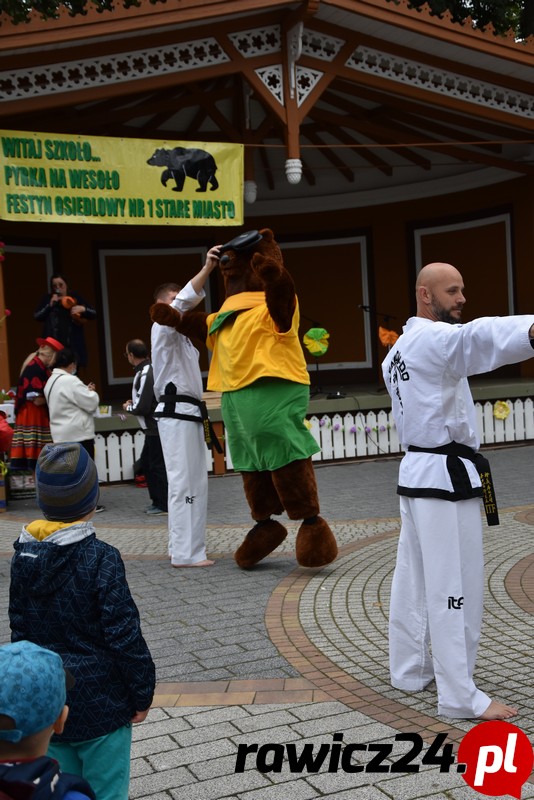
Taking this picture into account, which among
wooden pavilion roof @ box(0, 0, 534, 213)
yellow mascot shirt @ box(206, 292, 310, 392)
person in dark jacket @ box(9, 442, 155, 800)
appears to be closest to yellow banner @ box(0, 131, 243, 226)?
wooden pavilion roof @ box(0, 0, 534, 213)

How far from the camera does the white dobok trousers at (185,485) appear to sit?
6328 millimetres

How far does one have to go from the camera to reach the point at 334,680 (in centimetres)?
402

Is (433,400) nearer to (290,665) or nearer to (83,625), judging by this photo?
(290,665)

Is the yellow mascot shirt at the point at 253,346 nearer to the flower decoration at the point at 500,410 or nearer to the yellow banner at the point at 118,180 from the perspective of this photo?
the yellow banner at the point at 118,180

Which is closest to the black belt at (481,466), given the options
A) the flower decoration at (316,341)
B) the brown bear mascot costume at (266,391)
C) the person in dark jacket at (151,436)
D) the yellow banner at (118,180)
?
the brown bear mascot costume at (266,391)

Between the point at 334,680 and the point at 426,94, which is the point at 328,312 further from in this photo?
the point at 334,680

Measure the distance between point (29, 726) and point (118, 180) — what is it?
9613mm

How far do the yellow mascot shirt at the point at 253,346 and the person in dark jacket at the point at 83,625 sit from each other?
10.7ft

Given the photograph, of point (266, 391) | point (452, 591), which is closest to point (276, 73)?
point (266, 391)

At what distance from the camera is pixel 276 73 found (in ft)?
37.1

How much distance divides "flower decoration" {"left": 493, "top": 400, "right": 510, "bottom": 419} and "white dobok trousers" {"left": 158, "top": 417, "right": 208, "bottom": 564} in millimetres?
7328

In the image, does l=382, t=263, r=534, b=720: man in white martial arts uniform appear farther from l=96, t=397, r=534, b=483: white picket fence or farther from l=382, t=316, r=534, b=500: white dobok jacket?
l=96, t=397, r=534, b=483: white picket fence

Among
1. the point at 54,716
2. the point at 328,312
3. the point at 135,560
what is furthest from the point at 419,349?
the point at 328,312

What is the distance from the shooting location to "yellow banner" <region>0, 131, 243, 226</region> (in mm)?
10055
